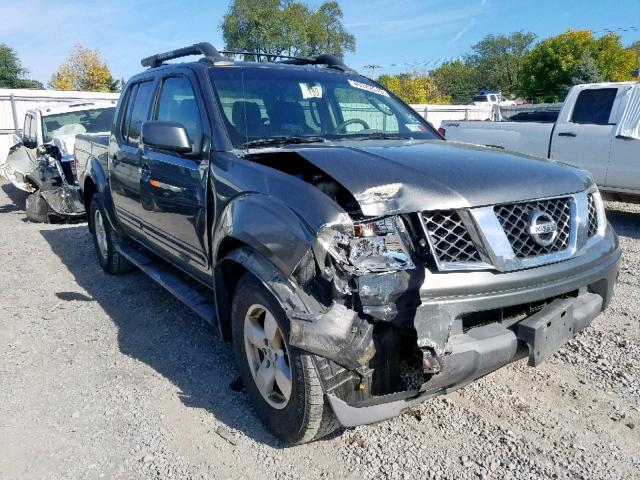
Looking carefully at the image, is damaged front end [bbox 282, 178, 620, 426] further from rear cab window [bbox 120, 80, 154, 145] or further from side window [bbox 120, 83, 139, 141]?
side window [bbox 120, 83, 139, 141]

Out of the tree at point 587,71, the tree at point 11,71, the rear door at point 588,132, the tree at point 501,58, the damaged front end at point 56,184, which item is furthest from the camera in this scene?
the tree at point 501,58

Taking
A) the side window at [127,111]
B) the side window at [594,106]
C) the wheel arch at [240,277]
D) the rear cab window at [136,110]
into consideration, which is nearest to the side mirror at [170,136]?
the wheel arch at [240,277]

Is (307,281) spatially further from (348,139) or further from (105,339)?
(105,339)

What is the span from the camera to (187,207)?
3.56 metres

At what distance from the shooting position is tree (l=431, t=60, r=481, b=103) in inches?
2429

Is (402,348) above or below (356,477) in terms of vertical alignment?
above

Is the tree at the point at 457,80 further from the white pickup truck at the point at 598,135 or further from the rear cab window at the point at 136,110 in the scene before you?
the rear cab window at the point at 136,110

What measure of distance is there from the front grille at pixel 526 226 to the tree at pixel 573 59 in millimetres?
38835

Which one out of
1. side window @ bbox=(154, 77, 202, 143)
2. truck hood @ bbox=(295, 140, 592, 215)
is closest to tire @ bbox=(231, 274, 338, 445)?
truck hood @ bbox=(295, 140, 592, 215)

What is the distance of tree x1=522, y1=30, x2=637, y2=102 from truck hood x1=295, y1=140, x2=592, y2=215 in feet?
127

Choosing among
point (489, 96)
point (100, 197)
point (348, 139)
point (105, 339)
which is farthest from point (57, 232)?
point (489, 96)

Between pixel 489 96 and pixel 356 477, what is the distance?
4296cm

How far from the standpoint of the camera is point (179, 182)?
11.9 feet

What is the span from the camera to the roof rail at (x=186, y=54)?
3.95 metres
